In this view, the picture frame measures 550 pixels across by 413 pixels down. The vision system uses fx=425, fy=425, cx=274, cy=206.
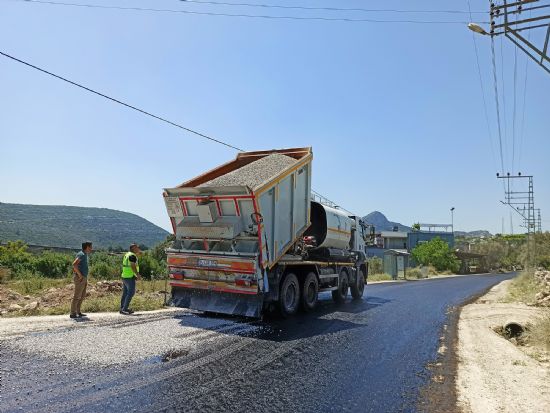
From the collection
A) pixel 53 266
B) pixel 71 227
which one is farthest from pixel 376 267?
pixel 71 227

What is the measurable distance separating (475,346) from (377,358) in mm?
2389

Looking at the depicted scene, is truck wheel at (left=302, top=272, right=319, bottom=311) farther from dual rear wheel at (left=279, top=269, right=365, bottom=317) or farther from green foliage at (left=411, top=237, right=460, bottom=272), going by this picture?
green foliage at (left=411, top=237, right=460, bottom=272)

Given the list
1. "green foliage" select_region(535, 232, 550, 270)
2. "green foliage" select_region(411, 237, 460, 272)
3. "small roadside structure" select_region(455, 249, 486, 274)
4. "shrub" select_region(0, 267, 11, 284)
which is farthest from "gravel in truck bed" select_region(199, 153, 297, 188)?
"small roadside structure" select_region(455, 249, 486, 274)

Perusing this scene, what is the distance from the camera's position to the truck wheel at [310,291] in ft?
34.6

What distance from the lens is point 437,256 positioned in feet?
161

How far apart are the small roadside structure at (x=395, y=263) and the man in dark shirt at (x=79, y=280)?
27.4 m

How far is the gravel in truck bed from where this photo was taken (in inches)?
364

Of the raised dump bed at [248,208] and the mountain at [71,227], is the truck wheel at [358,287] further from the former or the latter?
the mountain at [71,227]

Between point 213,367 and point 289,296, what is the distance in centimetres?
473

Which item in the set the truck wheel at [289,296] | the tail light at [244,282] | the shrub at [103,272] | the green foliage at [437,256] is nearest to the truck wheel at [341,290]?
the truck wheel at [289,296]

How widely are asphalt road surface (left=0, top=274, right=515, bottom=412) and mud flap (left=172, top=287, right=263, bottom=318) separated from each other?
0.85ft

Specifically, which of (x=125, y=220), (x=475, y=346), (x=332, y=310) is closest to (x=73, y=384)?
(x=475, y=346)

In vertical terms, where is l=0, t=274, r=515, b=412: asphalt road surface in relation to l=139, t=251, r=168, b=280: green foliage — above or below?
below

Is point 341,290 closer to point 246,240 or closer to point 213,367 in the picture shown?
point 246,240
